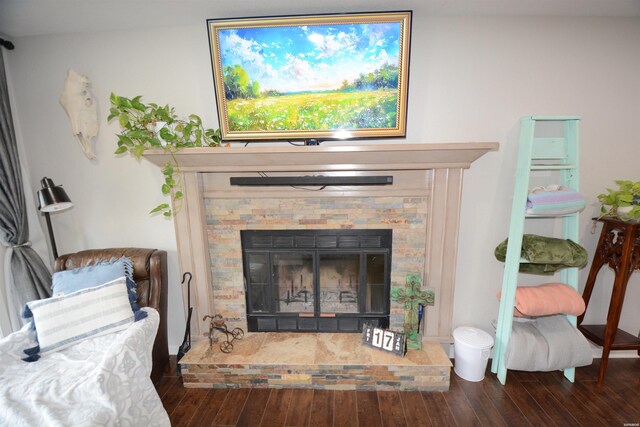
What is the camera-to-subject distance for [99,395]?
3.76 feet

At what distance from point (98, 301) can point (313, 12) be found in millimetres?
2225

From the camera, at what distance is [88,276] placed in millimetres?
1675

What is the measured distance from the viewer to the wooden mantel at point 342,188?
1651 millimetres

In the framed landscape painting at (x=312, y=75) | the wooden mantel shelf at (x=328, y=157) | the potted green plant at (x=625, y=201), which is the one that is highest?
the framed landscape painting at (x=312, y=75)

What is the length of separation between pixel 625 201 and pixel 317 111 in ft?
6.67

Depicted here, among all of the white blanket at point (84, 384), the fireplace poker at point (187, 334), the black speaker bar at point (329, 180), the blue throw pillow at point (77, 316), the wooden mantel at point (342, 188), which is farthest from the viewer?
the fireplace poker at point (187, 334)

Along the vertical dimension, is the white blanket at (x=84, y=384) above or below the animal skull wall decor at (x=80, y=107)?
below

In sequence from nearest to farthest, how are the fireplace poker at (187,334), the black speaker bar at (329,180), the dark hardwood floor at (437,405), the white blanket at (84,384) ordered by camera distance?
1. the white blanket at (84,384)
2. the dark hardwood floor at (437,405)
3. the black speaker bar at (329,180)
4. the fireplace poker at (187,334)

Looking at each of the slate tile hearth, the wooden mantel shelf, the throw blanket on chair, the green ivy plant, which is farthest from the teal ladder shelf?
the green ivy plant

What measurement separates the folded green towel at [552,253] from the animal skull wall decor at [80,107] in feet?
10.3

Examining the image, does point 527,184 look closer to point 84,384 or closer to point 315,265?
point 315,265

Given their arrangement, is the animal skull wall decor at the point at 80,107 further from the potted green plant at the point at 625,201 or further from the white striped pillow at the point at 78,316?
the potted green plant at the point at 625,201

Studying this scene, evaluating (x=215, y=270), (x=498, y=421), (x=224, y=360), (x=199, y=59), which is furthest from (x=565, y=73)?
(x=224, y=360)

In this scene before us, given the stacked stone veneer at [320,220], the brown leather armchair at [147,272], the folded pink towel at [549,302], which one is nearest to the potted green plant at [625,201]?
the folded pink towel at [549,302]
